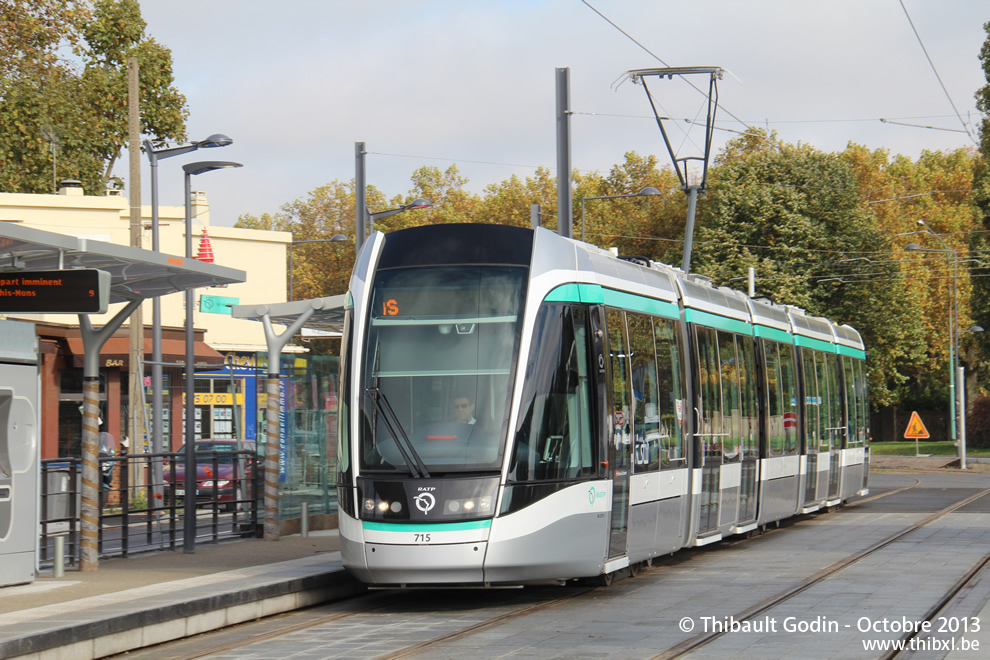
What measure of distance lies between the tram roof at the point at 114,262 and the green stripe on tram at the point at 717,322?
505 cm

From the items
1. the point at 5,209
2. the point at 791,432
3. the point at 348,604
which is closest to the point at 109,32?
the point at 5,209

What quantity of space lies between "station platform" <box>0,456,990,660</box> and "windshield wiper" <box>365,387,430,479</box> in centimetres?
167

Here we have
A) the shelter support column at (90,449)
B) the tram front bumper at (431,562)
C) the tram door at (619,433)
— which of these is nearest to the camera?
the tram front bumper at (431,562)

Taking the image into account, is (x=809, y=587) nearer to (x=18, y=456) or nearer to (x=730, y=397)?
(x=730, y=397)

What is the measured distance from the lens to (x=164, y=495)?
1539 cm

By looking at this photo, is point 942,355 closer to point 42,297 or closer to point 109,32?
point 109,32

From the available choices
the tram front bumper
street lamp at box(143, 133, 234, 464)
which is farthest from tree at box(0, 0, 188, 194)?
the tram front bumper

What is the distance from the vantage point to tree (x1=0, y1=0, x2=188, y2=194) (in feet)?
145

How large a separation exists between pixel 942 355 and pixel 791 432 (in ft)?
161

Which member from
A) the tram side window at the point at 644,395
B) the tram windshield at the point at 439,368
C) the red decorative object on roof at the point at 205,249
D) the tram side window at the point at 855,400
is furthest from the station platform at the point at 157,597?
the red decorative object on roof at the point at 205,249

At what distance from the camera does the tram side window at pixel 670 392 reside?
545 inches

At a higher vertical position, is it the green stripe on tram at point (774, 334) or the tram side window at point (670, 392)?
the green stripe on tram at point (774, 334)

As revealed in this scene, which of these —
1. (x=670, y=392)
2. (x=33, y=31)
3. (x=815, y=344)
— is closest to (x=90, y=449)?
(x=670, y=392)

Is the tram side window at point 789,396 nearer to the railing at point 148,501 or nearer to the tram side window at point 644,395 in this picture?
the tram side window at point 644,395
